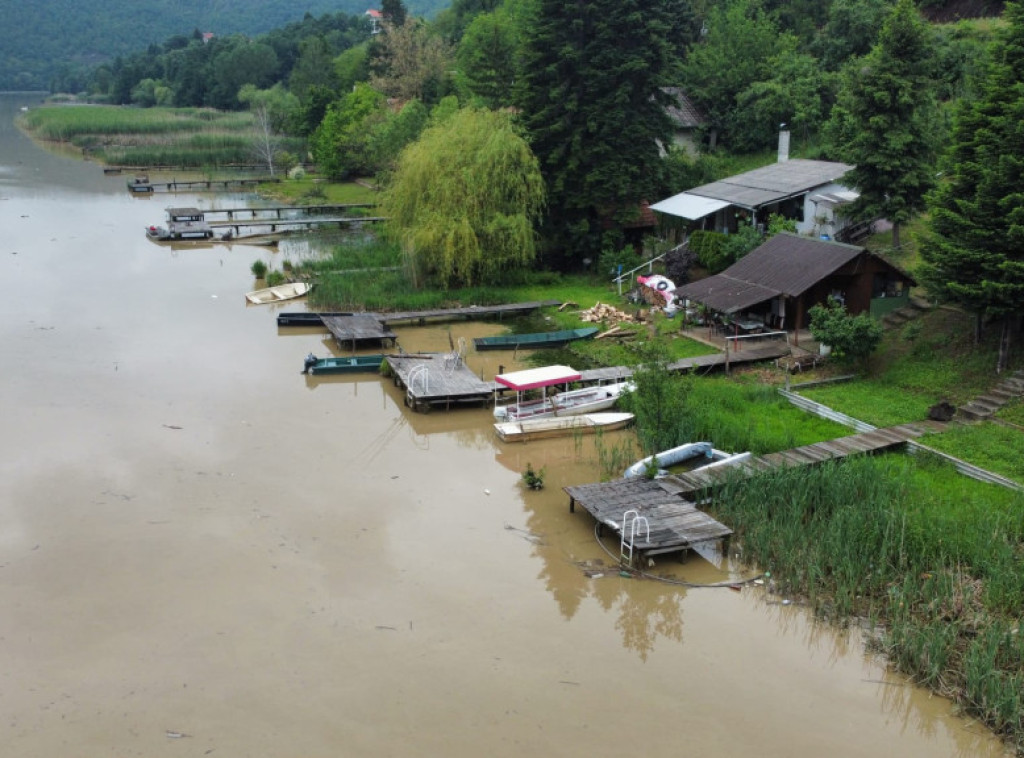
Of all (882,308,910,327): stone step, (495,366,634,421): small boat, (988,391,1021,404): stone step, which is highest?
(882,308,910,327): stone step

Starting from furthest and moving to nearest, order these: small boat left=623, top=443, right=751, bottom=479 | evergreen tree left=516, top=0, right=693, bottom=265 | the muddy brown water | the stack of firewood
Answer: evergreen tree left=516, top=0, right=693, bottom=265
the stack of firewood
small boat left=623, top=443, right=751, bottom=479
the muddy brown water

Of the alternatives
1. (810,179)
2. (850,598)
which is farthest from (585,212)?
(850,598)

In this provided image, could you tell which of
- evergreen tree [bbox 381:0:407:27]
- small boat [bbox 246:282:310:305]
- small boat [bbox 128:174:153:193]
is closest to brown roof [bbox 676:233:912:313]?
small boat [bbox 246:282:310:305]

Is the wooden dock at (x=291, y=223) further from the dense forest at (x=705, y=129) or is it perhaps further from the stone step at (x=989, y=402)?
the stone step at (x=989, y=402)

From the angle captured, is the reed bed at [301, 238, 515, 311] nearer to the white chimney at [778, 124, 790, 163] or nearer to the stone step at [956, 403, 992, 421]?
the white chimney at [778, 124, 790, 163]

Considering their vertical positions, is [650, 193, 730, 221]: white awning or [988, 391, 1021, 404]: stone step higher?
[650, 193, 730, 221]: white awning

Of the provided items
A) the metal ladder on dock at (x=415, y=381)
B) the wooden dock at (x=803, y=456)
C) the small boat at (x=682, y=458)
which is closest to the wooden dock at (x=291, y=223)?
the metal ladder on dock at (x=415, y=381)
